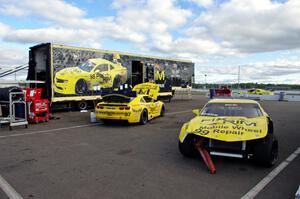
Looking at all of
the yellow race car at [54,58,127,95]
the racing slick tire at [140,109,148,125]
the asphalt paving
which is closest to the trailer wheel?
the yellow race car at [54,58,127,95]

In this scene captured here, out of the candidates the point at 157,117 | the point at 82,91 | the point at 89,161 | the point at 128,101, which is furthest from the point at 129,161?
the point at 82,91

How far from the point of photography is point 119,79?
56.5ft

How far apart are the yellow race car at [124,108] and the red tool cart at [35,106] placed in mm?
2721

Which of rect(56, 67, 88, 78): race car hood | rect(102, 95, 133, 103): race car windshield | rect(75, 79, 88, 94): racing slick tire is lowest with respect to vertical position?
rect(102, 95, 133, 103): race car windshield

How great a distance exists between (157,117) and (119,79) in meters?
5.48

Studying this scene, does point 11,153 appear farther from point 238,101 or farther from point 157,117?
point 157,117

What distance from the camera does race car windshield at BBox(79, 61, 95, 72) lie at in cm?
1472

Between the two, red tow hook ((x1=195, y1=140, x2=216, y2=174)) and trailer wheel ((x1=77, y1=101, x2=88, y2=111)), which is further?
trailer wheel ((x1=77, y1=101, x2=88, y2=111))

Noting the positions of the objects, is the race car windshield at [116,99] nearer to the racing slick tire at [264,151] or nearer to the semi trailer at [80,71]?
the semi trailer at [80,71]

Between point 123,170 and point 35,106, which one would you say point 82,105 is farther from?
point 123,170

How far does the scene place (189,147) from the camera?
215 inches

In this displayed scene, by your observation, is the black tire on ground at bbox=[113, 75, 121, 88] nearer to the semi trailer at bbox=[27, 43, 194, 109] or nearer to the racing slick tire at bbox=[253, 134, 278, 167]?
the semi trailer at bbox=[27, 43, 194, 109]

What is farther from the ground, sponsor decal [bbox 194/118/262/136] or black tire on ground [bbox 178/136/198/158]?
sponsor decal [bbox 194/118/262/136]

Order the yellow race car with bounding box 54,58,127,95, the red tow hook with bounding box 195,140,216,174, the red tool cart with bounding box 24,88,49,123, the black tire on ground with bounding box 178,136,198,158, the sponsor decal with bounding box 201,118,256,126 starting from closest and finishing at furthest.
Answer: the red tow hook with bounding box 195,140,216,174 → the sponsor decal with bounding box 201,118,256,126 → the black tire on ground with bounding box 178,136,198,158 → the red tool cart with bounding box 24,88,49,123 → the yellow race car with bounding box 54,58,127,95
